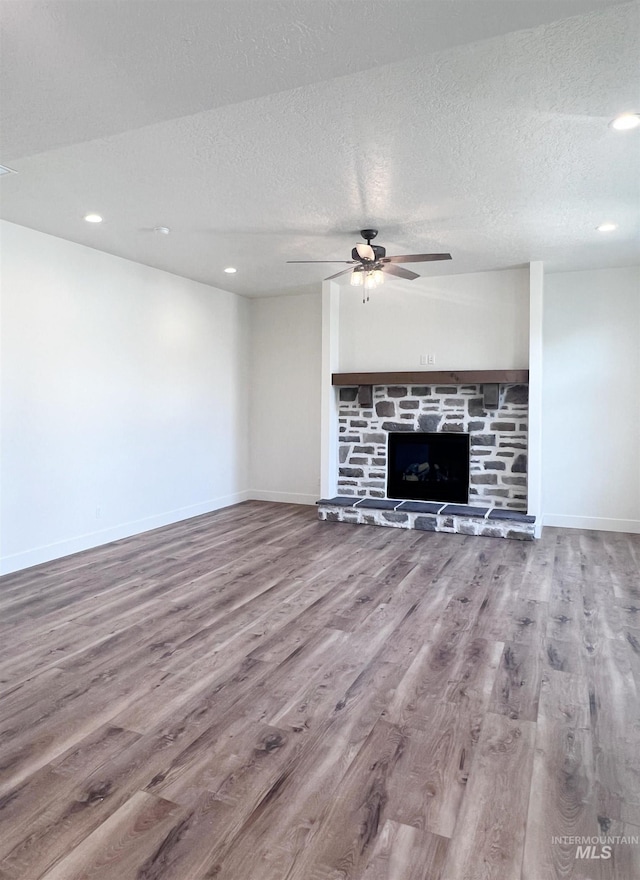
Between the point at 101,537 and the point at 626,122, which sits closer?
the point at 626,122

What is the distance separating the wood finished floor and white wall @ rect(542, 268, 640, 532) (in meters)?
1.68

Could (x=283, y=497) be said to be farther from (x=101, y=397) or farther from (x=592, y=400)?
(x=592, y=400)

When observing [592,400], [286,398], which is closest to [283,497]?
[286,398]

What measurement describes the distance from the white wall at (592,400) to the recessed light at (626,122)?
3.21 meters

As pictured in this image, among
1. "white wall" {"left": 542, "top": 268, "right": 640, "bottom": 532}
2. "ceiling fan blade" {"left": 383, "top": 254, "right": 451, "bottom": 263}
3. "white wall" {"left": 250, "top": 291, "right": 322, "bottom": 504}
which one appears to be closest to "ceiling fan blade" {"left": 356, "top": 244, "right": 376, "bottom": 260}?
"ceiling fan blade" {"left": 383, "top": 254, "right": 451, "bottom": 263}

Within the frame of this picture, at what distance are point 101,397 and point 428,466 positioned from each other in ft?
11.7

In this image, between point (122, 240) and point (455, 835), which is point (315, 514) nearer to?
point (122, 240)

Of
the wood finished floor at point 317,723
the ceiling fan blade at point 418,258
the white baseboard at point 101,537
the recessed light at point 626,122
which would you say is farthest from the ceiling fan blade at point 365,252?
the white baseboard at point 101,537

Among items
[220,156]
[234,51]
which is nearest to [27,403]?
[220,156]

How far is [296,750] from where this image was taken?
2.12 meters

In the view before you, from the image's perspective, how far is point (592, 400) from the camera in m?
5.84

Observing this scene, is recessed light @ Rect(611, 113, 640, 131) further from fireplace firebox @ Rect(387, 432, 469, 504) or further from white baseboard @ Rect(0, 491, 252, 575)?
white baseboard @ Rect(0, 491, 252, 575)

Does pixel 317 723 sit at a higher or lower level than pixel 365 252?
lower

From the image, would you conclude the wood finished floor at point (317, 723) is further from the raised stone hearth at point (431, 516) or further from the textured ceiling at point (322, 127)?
the textured ceiling at point (322, 127)
